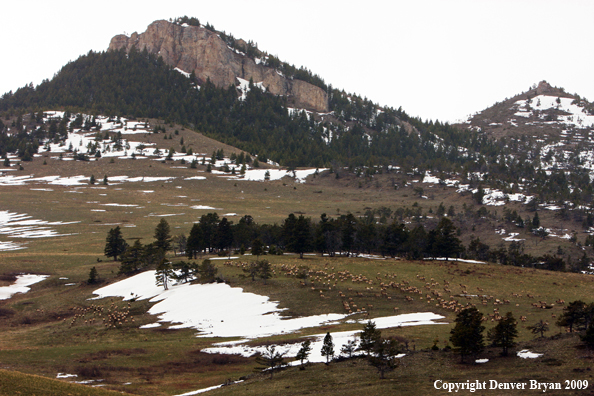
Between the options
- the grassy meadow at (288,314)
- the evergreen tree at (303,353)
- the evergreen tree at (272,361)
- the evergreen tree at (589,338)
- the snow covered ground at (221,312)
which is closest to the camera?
the grassy meadow at (288,314)

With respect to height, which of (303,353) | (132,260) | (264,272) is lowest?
(132,260)

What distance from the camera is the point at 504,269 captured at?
66.1 metres

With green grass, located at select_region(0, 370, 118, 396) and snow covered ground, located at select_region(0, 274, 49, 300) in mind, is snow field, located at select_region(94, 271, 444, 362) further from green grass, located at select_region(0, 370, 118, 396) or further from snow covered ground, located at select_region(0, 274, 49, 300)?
green grass, located at select_region(0, 370, 118, 396)

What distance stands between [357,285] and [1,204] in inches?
5023

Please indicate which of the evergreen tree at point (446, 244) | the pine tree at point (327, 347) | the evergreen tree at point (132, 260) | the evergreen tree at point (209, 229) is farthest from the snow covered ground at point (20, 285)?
the evergreen tree at point (446, 244)

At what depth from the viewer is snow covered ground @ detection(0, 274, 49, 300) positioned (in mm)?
63375

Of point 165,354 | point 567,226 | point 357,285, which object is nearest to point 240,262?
point 357,285

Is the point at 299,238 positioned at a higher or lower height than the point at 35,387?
higher

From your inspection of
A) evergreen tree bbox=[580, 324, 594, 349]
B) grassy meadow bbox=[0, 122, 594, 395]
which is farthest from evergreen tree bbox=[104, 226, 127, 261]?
evergreen tree bbox=[580, 324, 594, 349]

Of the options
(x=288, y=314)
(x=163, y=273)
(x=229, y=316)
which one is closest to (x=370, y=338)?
(x=288, y=314)

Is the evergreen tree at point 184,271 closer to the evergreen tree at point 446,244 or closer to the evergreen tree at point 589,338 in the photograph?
the evergreen tree at point 446,244

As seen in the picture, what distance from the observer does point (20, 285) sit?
66688 millimetres

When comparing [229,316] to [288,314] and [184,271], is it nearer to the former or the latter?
[288,314]

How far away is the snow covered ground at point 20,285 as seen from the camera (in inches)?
2495
